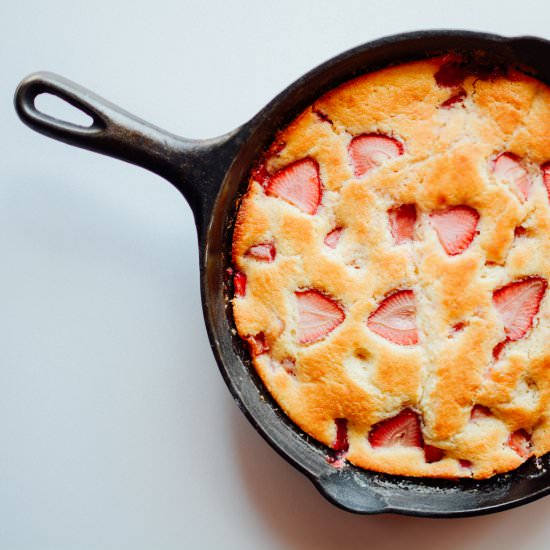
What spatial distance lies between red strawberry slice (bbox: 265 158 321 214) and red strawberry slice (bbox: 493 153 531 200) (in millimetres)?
407

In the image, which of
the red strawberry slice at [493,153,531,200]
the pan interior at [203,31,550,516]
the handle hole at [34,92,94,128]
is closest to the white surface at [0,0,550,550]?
the handle hole at [34,92,94,128]

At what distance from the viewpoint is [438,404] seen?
158 centimetres

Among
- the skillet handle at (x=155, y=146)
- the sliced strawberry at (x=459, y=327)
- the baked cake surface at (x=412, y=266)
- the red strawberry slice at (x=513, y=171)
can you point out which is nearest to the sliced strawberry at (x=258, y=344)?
the baked cake surface at (x=412, y=266)

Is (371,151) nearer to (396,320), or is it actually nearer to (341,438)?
(396,320)

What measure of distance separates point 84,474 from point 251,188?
3.13 ft

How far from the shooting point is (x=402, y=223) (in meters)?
1.58

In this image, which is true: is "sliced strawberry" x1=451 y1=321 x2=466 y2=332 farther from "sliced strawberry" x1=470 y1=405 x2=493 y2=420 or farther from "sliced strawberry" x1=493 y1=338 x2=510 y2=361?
"sliced strawberry" x1=470 y1=405 x2=493 y2=420

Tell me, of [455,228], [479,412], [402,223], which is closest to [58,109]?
[402,223]

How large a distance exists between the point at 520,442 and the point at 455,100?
81 centimetres

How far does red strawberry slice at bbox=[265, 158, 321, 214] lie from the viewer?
1597 mm

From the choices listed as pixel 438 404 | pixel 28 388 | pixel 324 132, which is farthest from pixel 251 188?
pixel 28 388

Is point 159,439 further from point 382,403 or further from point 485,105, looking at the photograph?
point 485,105

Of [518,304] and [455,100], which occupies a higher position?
[455,100]

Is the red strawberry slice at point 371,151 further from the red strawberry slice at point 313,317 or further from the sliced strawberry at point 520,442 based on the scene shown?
the sliced strawberry at point 520,442
